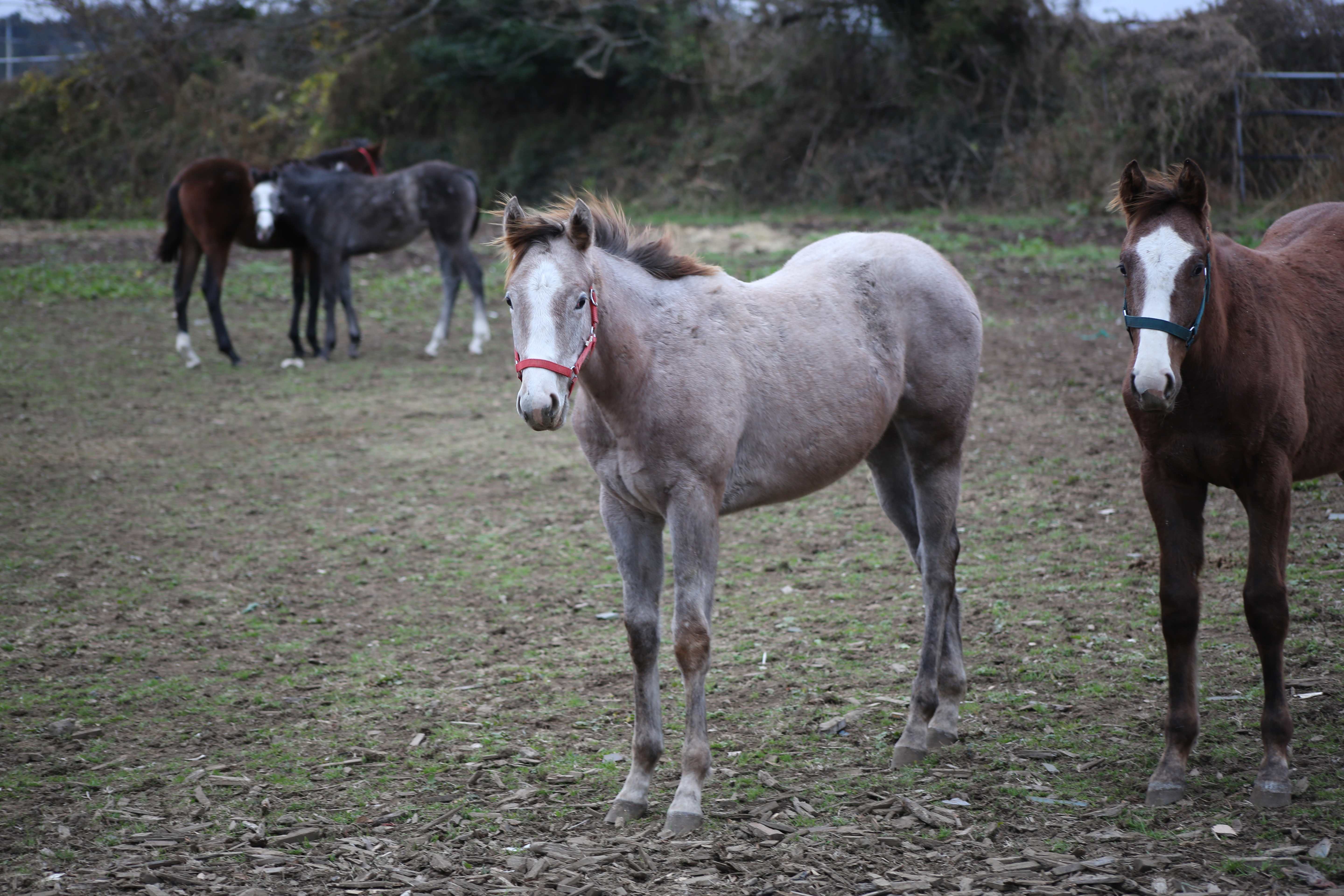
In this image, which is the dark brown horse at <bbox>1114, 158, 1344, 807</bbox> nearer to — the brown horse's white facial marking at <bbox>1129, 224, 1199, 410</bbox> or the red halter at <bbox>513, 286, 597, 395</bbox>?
the brown horse's white facial marking at <bbox>1129, 224, 1199, 410</bbox>

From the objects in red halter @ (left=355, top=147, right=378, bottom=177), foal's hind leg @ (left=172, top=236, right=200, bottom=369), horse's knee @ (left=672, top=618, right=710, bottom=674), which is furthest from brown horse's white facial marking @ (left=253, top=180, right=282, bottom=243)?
horse's knee @ (left=672, top=618, right=710, bottom=674)

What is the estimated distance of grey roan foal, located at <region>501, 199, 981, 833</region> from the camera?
3283mm

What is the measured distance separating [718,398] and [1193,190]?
64.5 inches

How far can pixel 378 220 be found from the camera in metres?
12.0

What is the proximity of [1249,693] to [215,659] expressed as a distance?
4.58 meters

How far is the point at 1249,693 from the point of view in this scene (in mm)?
3959

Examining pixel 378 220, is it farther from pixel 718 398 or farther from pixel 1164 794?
pixel 1164 794

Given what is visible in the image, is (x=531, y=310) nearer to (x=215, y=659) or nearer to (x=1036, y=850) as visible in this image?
(x=1036, y=850)

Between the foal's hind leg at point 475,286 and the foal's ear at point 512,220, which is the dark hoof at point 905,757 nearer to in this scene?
the foal's ear at point 512,220

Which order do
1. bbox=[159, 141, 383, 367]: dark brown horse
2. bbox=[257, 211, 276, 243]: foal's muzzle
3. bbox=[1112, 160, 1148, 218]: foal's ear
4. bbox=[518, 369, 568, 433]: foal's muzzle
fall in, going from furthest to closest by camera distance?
bbox=[159, 141, 383, 367]: dark brown horse → bbox=[257, 211, 276, 243]: foal's muzzle → bbox=[1112, 160, 1148, 218]: foal's ear → bbox=[518, 369, 568, 433]: foal's muzzle

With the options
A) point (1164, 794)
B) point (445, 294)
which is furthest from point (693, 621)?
point (445, 294)

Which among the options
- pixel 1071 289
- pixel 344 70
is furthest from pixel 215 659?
pixel 344 70

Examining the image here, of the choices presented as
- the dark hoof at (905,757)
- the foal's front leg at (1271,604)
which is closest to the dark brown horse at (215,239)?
the dark hoof at (905,757)

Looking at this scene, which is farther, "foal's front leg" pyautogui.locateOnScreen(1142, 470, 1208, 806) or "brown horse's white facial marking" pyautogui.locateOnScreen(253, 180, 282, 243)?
"brown horse's white facial marking" pyautogui.locateOnScreen(253, 180, 282, 243)
